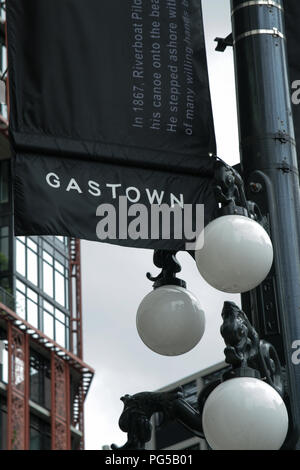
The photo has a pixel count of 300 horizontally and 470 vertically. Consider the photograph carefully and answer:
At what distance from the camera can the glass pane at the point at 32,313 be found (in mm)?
54031

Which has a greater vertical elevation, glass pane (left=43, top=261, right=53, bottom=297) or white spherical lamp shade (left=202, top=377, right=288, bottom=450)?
glass pane (left=43, top=261, right=53, bottom=297)

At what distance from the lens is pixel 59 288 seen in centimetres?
5756

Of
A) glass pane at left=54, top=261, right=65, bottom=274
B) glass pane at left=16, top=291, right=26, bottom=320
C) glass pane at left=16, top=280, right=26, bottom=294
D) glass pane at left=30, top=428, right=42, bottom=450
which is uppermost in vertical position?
glass pane at left=54, top=261, right=65, bottom=274

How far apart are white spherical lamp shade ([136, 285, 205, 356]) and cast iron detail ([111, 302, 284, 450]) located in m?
0.31

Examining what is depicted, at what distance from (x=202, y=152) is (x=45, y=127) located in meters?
0.93

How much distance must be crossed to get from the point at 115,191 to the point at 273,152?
894mm

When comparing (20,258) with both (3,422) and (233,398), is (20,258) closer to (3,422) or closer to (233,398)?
(3,422)

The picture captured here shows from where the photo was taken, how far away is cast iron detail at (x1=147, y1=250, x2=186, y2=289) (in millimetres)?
6403

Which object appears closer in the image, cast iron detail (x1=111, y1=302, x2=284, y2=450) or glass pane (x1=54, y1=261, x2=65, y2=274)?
cast iron detail (x1=111, y1=302, x2=284, y2=450)

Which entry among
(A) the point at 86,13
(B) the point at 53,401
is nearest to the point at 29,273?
(B) the point at 53,401

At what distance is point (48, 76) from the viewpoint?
654cm

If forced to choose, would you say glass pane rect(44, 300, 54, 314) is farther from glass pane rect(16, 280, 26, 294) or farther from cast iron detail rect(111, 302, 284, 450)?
cast iron detail rect(111, 302, 284, 450)

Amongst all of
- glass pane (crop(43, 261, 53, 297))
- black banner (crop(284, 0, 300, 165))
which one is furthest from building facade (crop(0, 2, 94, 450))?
black banner (crop(284, 0, 300, 165))
